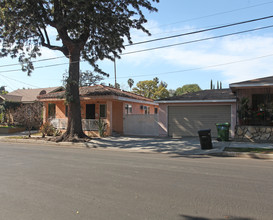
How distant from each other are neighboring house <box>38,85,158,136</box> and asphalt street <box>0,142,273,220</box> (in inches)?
430

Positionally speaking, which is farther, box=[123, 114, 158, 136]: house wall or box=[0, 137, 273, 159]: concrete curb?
box=[123, 114, 158, 136]: house wall

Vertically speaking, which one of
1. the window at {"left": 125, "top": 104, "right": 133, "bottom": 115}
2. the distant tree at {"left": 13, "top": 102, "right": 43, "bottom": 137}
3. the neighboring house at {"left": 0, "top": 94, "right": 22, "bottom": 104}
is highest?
the neighboring house at {"left": 0, "top": 94, "right": 22, "bottom": 104}

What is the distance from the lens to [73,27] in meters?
16.1

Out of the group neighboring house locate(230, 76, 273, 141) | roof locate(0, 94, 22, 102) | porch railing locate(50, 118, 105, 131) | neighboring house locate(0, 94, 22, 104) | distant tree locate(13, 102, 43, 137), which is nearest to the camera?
neighboring house locate(230, 76, 273, 141)

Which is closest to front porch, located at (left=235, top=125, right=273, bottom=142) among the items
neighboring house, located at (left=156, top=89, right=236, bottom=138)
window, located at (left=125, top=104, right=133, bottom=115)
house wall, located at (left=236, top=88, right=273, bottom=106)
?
neighboring house, located at (left=156, top=89, right=236, bottom=138)

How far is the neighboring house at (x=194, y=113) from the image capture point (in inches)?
635

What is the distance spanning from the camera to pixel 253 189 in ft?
17.0

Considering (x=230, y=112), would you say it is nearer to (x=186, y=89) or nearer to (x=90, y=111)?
(x=90, y=111)

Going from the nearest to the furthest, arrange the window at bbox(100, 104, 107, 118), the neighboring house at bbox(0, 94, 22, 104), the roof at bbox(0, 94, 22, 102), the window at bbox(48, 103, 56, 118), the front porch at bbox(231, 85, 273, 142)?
1. the front porch at bbox(231, 85, 273, 142)
2. the window at bbox(100, 104, 107, 118)
3. the window at bbox(48, 103, 56, 118)
4. the neighboring house at bbox(0, 94, 22, 104)
5. the roof at bbox(0, 94, 22, 102)

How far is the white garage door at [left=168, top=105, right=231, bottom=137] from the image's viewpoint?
16328 mm

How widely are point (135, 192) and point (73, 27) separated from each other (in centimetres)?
1417

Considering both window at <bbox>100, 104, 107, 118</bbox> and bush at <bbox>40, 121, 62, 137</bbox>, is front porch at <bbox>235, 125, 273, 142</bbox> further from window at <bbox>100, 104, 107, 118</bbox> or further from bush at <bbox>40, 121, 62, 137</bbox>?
bush at <bbox>40, 121, 62, 137</bbox>

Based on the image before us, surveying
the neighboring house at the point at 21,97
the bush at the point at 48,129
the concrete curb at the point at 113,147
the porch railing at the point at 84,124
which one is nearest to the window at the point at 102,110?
the porch railing at the point at 84,124

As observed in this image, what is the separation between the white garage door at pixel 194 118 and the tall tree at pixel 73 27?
6494mm
